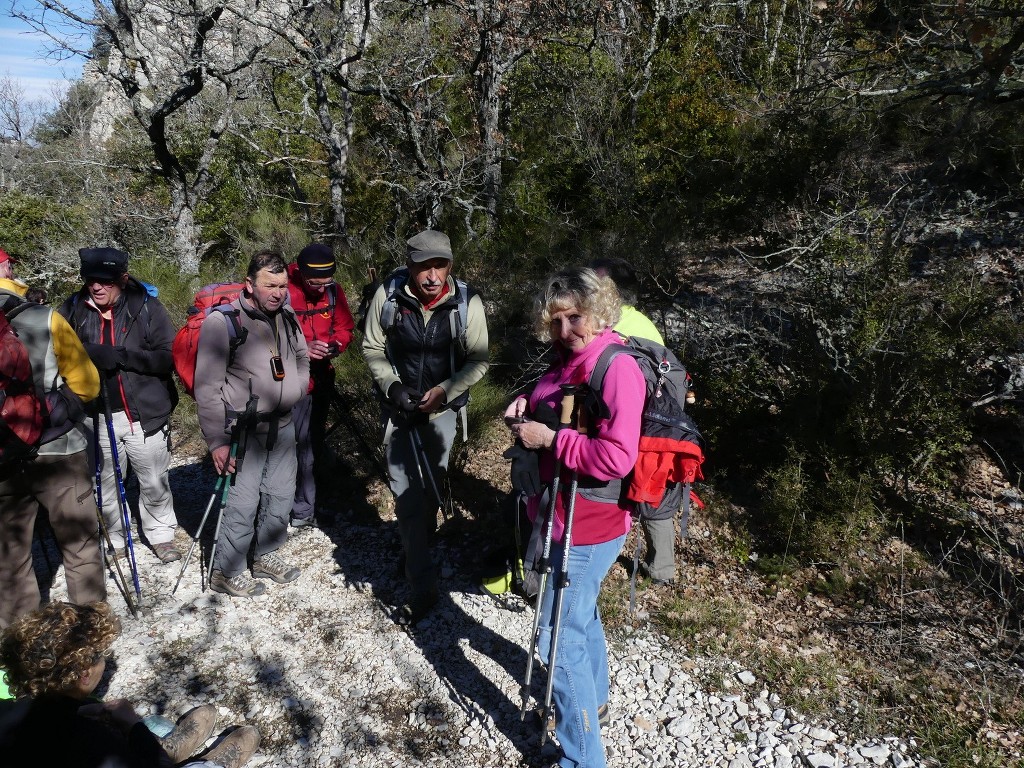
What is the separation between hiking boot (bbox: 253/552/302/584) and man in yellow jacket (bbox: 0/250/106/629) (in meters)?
1.05

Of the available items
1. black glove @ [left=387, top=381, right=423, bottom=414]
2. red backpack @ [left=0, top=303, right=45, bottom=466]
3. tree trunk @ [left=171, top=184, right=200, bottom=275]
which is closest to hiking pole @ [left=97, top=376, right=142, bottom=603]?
red backpack @ [left=0, top=303, right=45, bottom=466]

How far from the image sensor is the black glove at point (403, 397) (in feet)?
11.1

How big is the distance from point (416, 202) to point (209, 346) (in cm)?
549

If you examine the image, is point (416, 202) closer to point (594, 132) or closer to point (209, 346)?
point (594, 132)

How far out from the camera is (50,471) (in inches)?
122

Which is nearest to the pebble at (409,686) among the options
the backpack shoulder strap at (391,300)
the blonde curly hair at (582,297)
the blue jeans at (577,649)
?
the blue jeans at (577,649)

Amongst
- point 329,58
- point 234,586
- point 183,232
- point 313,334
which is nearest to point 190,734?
point 234,586

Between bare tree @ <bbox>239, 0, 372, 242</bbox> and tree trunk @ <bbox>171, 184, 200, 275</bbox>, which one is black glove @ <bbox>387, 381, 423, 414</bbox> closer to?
bare tree @ <bbox>239, 0, 372, 242</bbox>

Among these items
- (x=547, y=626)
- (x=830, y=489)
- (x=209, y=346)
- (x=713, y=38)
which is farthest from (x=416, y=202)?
(x=547, y=626)

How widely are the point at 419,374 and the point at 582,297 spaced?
4.99 feet

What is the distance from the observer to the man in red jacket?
430 cm

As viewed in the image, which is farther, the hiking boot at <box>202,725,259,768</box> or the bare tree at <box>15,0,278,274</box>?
the bare tree at <box>15,0,278,274</box>

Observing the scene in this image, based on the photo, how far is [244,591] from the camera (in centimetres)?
397

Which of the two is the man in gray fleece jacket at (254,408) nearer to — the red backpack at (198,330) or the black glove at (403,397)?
the red backpack at (198,330)
